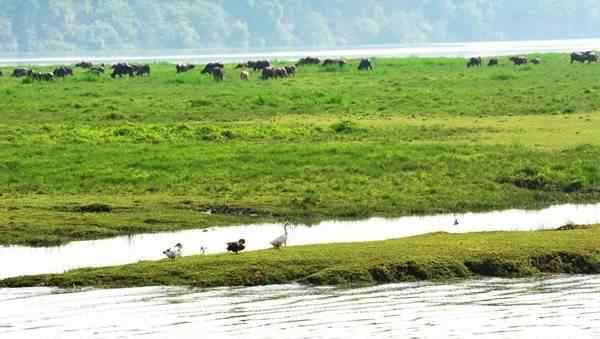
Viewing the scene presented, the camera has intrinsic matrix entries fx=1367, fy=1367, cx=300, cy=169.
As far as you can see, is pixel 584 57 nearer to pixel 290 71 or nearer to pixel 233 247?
pixel 290 71

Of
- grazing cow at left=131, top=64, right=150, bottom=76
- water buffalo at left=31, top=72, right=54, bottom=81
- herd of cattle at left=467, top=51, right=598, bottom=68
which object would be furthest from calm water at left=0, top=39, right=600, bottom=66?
water buffalo at left=31, top=72, right=54, bottom=81

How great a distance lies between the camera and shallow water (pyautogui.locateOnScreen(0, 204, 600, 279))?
61.2ft

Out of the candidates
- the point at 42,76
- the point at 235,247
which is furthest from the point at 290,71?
the point at 235,247

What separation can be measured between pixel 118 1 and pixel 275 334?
178088 millimetres

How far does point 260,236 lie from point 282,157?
708cm

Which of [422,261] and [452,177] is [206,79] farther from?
[422,261]

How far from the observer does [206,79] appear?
57688 millimetres

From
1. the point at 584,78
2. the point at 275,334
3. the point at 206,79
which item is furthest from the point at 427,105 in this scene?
the point at 275,334

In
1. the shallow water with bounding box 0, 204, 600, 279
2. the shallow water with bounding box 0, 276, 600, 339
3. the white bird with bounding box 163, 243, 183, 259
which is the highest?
the white bird with bounding box 163, 243, 183, 259

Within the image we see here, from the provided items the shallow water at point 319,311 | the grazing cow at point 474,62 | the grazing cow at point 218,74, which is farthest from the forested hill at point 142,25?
the shallow water at point 319,311

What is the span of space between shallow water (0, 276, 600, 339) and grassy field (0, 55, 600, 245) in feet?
15.0

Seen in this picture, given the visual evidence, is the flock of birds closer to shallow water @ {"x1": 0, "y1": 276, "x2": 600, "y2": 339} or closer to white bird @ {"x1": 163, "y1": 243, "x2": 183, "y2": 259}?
white bird @ {"x1": 163, "y1": 243, "x2": 183, "y2": 259}

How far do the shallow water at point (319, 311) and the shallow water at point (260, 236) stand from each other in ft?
6.51

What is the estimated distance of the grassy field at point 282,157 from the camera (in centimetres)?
2259
